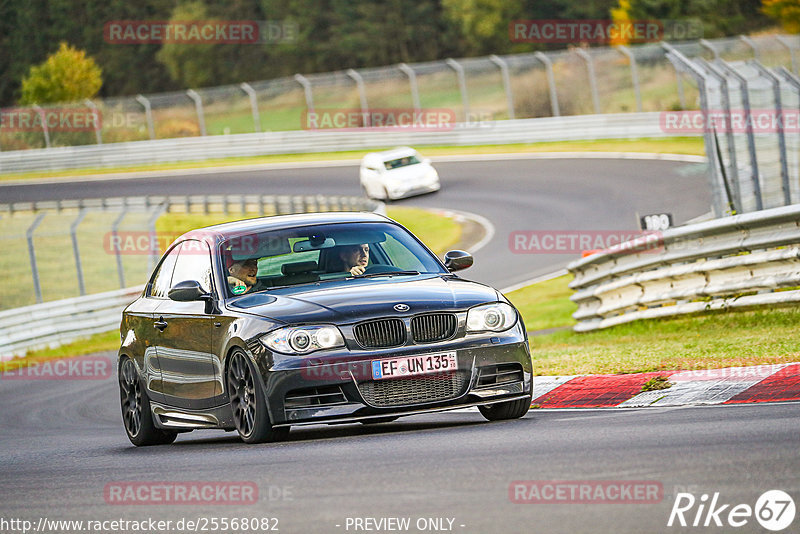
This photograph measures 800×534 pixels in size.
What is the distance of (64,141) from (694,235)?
4927cm

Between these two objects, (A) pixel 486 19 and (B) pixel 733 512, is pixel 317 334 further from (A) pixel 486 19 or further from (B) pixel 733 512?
(A) pixel 486 19

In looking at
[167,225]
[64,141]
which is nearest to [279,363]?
[167,225]

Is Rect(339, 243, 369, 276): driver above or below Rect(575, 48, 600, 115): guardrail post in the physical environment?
above

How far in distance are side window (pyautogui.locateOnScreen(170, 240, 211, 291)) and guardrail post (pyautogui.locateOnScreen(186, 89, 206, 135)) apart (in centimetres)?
4233

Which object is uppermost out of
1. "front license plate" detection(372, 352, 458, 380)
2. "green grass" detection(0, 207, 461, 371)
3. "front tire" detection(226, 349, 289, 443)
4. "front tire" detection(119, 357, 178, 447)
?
"front license plate" detection(372, 352, 458, 380)

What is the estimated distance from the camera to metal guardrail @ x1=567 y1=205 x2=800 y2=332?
12.2 m

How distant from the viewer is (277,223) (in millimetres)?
9586

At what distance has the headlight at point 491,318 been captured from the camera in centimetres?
849

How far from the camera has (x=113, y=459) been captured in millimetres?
8992

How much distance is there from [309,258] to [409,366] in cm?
153

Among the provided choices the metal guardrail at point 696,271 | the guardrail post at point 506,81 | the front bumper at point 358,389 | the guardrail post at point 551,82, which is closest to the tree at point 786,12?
the guardrail post at point 551,82

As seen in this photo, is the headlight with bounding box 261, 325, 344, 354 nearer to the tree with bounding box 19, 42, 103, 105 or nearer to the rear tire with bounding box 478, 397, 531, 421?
the rear tire with bounding box 478, 397, 531, 421

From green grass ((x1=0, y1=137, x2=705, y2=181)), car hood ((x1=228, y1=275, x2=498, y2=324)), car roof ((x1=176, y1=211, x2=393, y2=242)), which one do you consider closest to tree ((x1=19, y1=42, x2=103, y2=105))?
green grass ((x1=0, y1=137, x2=705, y2=181))

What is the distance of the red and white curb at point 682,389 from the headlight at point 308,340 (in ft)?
6.86
